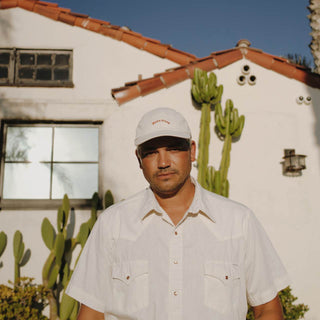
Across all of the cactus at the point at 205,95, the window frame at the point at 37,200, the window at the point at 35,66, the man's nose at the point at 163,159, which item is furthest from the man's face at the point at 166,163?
the window at the point at 35,66

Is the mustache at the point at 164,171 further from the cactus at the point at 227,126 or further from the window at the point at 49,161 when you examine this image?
the window at the point at 49,161

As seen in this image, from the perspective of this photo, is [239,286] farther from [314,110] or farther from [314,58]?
[314,58]

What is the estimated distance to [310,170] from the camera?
222 inches

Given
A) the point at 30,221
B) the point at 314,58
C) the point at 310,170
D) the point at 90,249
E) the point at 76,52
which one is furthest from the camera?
the point at 314,58

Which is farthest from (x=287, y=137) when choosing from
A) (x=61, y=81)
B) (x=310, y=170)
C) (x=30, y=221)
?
(x=30, y=221)

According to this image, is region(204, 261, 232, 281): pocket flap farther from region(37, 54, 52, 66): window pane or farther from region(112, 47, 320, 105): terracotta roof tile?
region(37, 54, 52, 66): window pane

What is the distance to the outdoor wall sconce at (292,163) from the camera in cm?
534

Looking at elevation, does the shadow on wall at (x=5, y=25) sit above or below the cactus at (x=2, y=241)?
above

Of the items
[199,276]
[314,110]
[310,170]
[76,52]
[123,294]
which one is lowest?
[123,294]

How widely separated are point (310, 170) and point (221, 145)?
1.63 metres

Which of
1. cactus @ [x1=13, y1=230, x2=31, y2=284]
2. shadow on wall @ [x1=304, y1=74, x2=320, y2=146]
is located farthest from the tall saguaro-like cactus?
cactus @ [x1=13, y1=230, x2=31, y2=284]

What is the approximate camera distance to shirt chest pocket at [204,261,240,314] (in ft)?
4.99

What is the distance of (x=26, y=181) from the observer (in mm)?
5508

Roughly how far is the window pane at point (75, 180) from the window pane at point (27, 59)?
6.91 ft
